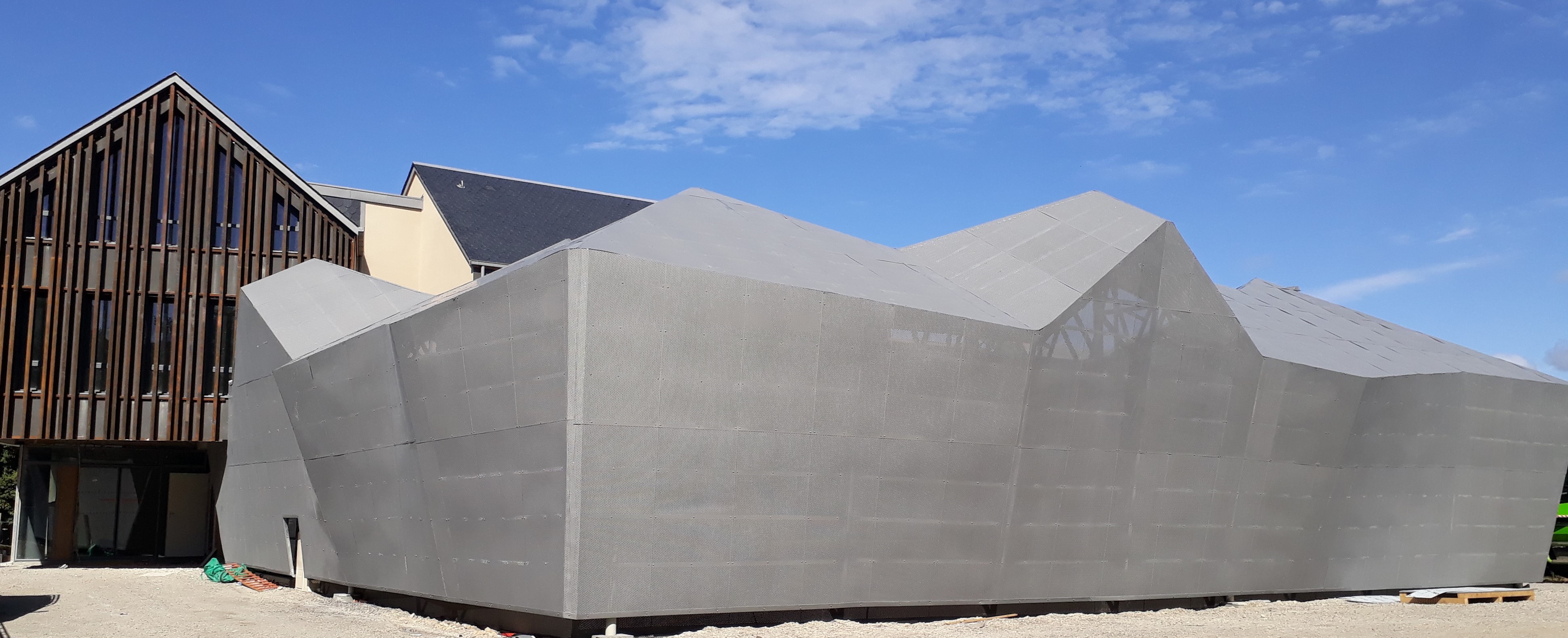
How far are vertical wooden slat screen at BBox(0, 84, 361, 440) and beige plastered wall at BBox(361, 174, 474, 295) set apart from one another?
13.3ft

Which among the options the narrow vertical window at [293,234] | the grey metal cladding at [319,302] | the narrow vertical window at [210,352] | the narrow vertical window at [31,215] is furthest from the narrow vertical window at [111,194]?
the grey metal cladding at [319,302]

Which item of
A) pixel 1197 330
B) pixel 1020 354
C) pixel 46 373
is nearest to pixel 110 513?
pixel 46 373

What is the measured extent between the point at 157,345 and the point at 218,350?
4.20 ft

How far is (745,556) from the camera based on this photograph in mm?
15047

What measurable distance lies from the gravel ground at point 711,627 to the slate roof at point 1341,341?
13.8 feet

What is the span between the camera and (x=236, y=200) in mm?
28062

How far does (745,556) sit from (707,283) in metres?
3.43

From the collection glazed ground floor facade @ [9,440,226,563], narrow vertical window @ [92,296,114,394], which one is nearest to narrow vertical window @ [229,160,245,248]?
narrow vertical window @ [92,296,114,394]

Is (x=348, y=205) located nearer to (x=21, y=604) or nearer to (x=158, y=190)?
(x=158, y=190)

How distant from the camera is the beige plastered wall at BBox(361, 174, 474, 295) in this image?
106 ft

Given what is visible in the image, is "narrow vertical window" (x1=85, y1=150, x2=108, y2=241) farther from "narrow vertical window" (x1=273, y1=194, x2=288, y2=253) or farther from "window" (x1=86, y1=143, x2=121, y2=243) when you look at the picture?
"narrow vertical window" (x1=273, y1=194, x2=288, y2=253)

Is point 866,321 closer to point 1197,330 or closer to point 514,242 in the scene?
point 1197,330

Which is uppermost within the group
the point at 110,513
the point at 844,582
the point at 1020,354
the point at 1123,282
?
the point at 1123,282

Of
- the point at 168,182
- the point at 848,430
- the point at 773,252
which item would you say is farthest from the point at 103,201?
the point at 848,430
